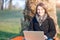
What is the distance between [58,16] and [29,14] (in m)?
0.39

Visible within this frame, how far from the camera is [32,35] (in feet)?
7.10

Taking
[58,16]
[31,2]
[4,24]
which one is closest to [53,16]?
[58,16]

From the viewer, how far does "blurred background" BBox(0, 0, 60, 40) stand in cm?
227

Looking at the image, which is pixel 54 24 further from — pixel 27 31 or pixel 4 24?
pixel 4 24

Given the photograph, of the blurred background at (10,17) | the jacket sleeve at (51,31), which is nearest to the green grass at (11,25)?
the blurred background at (10,17)

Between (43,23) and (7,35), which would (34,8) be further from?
(7,35)

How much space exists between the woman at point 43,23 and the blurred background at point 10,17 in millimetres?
189

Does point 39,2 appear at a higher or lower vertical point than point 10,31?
higher

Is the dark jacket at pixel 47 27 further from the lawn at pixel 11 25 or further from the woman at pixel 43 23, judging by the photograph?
the lawn at pixel 11 25

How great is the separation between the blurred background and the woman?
19cm

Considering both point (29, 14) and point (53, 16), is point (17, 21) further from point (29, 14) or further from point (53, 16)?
point (53, 16)

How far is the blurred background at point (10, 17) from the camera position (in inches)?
89.4

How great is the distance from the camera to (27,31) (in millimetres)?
2215

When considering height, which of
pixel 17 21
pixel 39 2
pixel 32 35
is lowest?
pixel 32 35
